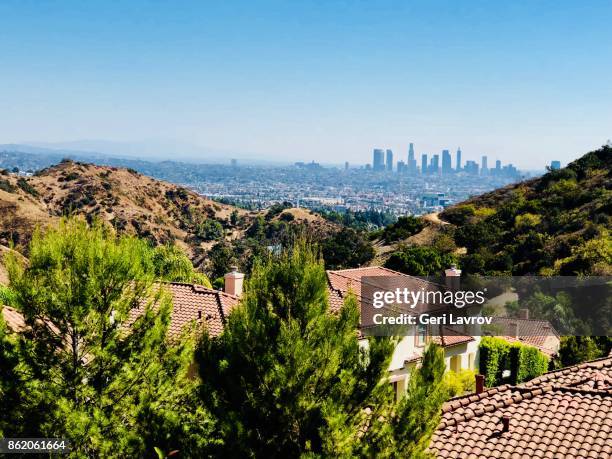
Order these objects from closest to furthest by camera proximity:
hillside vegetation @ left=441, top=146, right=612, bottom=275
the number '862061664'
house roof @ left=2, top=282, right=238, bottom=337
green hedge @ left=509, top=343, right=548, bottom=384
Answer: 1. the number '862061664'
2. house roof @ left=2, top=282, right=238, bottom=337
3. green hedge @ left=509, top=343, right=548, bottom=384
4. hillside vegetation @ left=441, top=146, right=612, bottom=275

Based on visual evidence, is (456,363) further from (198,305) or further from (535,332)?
(535,332)

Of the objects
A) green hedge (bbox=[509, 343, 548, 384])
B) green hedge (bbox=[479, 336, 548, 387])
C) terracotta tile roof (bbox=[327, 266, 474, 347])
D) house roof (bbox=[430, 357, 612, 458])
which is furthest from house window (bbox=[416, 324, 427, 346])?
house roof (bbox=[430, 357, 612, 458])

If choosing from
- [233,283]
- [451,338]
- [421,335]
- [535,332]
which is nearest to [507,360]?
[451,338]

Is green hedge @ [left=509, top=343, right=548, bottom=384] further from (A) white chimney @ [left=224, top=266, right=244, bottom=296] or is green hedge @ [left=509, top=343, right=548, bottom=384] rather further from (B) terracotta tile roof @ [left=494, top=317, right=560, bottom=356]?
(A) white chimney @ [left=224, top=266, right=244, bottom=296]

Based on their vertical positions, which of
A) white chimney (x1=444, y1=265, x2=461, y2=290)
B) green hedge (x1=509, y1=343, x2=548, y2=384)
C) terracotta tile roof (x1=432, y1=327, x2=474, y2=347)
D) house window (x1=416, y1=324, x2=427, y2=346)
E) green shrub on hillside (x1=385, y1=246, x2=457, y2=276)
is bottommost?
green hedge (x1=509, y1=343, x2=548, y2=384)

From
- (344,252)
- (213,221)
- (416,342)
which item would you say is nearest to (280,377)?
(416,342)

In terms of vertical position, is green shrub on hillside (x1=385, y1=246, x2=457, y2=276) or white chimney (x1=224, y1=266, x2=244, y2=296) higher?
white chimney (x1=224, y1=266, x2=244, y2=296)

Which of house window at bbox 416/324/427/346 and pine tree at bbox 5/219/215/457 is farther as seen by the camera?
house window at bbox 416/324/427/346

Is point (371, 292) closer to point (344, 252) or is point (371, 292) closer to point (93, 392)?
point (93, 392)
